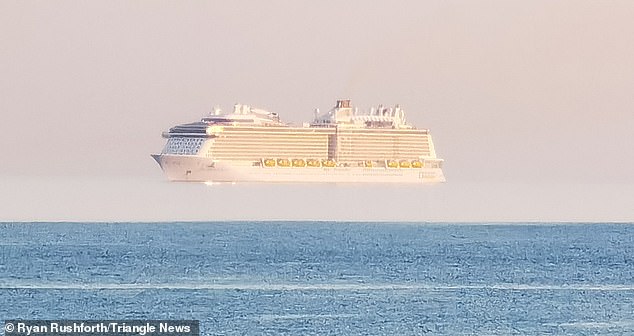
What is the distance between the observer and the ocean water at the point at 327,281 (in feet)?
94.6

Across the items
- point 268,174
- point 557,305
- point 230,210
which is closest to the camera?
point 557,305

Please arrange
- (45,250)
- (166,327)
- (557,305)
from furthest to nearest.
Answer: (45,250)
(557,305)
(166,327)

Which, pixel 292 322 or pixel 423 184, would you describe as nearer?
pixel 292 322

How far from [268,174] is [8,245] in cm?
6502

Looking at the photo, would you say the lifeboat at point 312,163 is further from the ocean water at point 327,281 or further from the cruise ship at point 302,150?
the ocean water at point 327,281

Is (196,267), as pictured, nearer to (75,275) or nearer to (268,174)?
(75,275)

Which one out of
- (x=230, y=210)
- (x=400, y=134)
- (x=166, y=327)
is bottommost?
(x=166, y=327)

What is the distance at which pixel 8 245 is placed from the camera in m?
47.8

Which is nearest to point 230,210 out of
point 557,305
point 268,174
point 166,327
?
point 268,174
